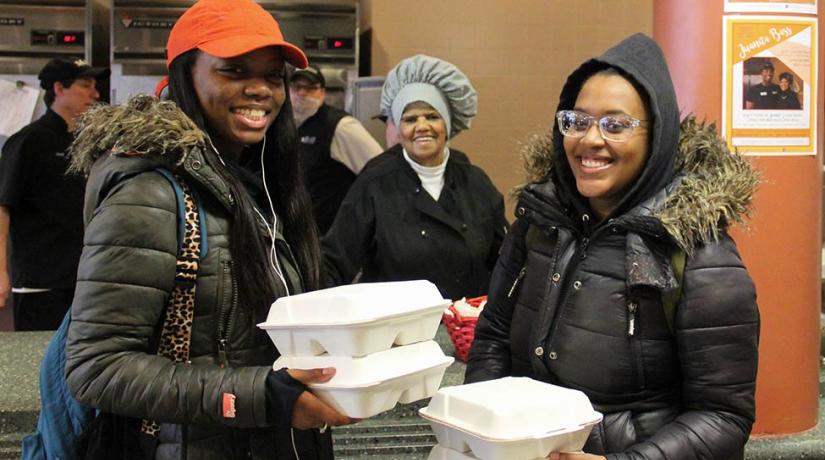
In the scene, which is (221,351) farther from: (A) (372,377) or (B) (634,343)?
(B) (634,343)

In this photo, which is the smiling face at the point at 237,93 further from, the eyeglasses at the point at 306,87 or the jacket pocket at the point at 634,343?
the eyeglasses at the point at 306,87

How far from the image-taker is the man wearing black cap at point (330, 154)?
4762 millimetres

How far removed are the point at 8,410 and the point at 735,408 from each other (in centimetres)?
207

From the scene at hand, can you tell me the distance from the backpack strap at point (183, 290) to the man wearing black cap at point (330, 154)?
308 centimetres

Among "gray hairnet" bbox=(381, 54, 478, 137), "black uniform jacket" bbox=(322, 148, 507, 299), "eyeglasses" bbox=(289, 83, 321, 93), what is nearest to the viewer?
"black uniform jacket" bbox=(322, 148, 507, 299)

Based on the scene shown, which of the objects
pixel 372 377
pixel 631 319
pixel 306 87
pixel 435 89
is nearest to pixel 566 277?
pixel 631 319

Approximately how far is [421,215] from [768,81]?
139 cm

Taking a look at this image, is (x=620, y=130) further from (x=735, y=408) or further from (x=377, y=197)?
(x=377, y=197)

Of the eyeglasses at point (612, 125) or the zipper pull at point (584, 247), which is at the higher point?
the eyeglasses at point (612, 125)

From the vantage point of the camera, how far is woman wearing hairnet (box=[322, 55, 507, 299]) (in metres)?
3.44

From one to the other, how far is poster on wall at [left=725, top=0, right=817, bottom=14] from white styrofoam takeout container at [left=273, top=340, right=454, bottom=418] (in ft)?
5.40

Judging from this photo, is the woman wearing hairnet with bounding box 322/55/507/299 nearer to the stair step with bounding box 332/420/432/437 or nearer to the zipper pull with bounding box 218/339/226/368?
the stair step with bounding box 332/420/432/437

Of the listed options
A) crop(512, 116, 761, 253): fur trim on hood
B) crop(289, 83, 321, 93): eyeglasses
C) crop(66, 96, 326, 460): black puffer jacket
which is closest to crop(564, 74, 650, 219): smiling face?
crop(512, 116, 761, 253): fur trim on hood

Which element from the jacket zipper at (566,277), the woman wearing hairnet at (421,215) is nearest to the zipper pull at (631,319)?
the jacket zipper at (566,277)
